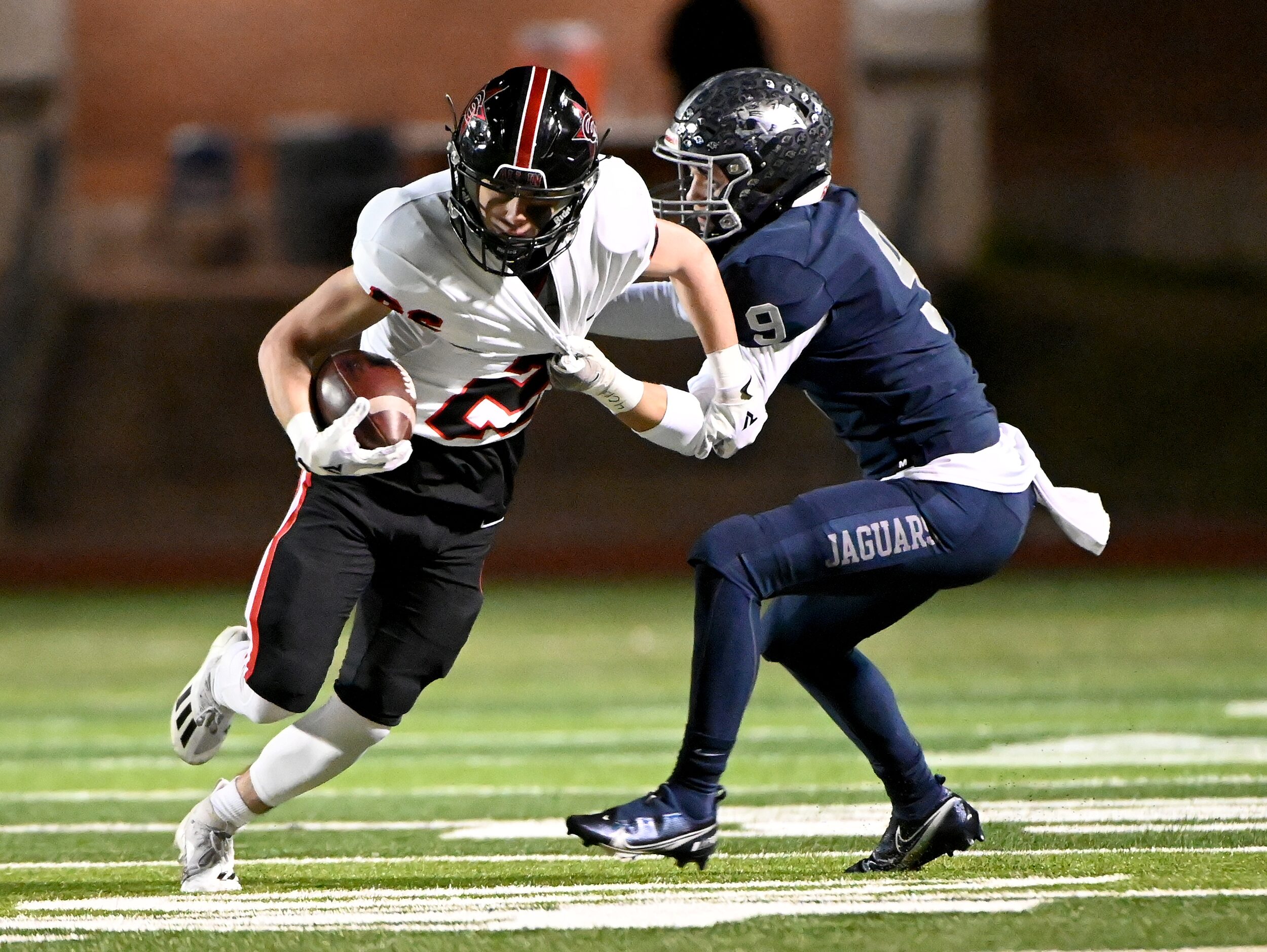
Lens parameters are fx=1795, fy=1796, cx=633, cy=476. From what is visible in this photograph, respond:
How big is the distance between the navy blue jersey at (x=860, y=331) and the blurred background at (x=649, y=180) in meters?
8.64

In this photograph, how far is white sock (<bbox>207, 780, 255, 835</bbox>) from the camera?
3.46 meters

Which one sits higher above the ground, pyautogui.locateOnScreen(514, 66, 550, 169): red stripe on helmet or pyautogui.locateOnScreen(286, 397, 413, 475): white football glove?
pyautogui.locateOnScreen(514, 66, 550, 169): red stripe on helmet

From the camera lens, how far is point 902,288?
3.40 metres

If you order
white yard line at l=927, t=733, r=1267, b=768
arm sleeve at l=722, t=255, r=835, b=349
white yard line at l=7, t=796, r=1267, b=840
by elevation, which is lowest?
white yard line at l=927, t=733, r=1267, b=768

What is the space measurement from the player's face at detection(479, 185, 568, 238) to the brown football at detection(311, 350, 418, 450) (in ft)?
1.07

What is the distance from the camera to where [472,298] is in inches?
127

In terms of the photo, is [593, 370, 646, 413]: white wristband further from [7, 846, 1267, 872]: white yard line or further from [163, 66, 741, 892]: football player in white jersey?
[7, 846, 1267, 872]: white yard line

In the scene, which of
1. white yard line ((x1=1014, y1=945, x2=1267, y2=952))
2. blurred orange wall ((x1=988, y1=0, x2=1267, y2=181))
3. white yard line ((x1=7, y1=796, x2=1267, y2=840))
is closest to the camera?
white yard line ((x1=1014, y1=945, x2=1267, y2=952))

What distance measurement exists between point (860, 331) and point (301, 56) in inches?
659

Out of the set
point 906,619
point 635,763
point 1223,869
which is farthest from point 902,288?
point 906,619

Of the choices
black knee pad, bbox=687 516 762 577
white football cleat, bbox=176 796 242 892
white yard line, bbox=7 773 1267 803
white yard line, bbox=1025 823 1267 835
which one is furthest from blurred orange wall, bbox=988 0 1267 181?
white football cleat, bbox=176 796 242 892

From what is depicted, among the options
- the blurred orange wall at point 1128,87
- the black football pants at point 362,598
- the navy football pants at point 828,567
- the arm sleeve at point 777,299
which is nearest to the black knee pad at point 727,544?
the navy football pants at point 828,567

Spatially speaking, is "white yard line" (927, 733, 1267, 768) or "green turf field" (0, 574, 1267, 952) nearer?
"green turf field" (0, 574, 1267, 952)

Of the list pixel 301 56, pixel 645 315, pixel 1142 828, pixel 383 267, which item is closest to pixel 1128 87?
pixel 301 56
